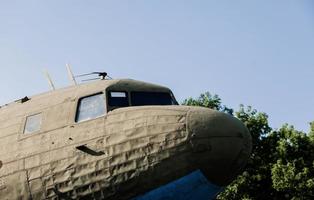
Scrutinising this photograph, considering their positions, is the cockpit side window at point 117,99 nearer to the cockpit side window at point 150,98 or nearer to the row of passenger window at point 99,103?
the row of passenger window at point 99,103

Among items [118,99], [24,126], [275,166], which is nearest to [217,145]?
[118,99]

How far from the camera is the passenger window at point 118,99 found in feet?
41.3

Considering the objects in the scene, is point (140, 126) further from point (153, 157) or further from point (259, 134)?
point (259, 134)

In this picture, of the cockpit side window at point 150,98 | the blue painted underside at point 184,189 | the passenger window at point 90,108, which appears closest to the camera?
the blue painted underside at point 184,189

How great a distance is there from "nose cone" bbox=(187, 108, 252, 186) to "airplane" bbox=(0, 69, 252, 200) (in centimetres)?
2

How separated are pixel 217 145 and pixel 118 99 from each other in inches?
122

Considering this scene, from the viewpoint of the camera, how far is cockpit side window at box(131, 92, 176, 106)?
12.9 m

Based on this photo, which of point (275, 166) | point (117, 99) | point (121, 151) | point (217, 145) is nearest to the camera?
point (217, 145)

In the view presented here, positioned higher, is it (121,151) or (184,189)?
(121,151)

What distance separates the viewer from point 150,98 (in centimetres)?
1315

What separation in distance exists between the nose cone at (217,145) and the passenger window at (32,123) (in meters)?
4.12

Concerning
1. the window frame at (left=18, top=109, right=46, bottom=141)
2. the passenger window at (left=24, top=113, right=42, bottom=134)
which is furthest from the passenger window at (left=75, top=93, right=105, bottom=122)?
the passenger window at (left=24, top=113, right=42, bottom=134)

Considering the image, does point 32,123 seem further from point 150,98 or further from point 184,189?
point 184,189

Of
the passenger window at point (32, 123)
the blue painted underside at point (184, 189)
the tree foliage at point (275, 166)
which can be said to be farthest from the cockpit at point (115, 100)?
the tree foliage at point (275, 166)
